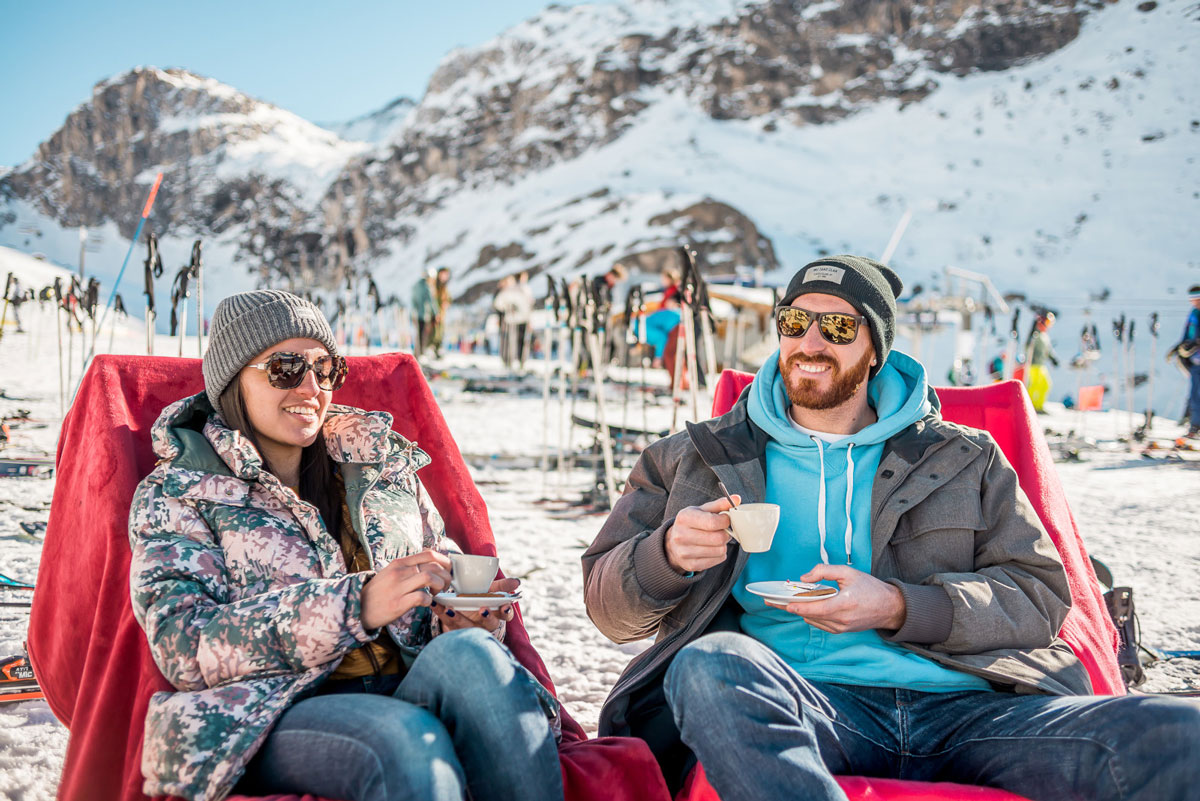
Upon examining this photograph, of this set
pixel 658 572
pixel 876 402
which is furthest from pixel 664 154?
pixel 658 572

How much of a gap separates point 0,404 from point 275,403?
9.79 metres

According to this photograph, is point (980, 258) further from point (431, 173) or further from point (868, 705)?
point (431, 173)

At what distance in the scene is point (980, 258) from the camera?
36219mm

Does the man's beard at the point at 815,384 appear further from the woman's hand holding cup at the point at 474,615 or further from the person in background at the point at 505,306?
the person in background at the point at 505,306

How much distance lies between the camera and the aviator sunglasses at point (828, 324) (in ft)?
6.61

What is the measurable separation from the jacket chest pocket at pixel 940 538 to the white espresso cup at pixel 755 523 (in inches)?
16.0

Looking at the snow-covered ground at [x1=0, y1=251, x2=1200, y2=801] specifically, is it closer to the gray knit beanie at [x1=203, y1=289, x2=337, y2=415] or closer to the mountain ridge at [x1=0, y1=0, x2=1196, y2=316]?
the gray knit beanie at [x1=203, y1=289, x2=337, y2=415]

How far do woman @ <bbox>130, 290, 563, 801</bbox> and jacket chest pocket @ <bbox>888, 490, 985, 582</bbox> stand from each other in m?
0.79

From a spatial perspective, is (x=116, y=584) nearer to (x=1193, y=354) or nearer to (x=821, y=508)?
(x=821, y=508)

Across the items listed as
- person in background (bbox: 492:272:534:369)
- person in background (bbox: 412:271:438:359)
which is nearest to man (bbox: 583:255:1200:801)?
person in background (bbox: 492:272:534:369)

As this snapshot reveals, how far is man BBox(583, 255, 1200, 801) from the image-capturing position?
144 centimetres

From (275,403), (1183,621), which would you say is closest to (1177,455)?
(1183,621)

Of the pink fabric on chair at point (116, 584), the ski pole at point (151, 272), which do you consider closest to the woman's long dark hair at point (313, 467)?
the pink fabric on chair at point (116, 584)

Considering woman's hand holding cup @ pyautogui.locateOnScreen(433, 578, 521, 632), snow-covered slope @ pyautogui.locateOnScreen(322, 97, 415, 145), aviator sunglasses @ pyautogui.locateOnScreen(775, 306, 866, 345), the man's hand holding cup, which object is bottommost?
woman's hand holding cup @ pyautogui.locateOnScreen(433, 578, 521, 632)
